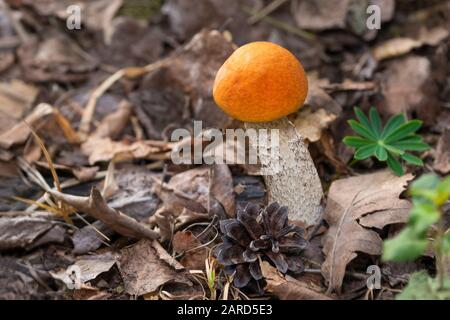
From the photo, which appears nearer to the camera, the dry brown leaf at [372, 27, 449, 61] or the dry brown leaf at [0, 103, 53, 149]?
the dry brown leaf at [0, 103, 53, 149]

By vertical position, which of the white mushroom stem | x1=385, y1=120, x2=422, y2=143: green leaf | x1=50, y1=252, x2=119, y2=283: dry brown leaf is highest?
x1=385, y1=120, x2=422, y2=143: green leaf

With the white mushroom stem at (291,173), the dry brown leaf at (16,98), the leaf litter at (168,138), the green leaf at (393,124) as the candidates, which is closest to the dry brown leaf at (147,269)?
the leaf litter at (168,138)

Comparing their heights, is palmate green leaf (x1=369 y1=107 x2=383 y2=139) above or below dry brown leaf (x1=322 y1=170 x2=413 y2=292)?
above

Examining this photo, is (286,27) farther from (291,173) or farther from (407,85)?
(291,173)

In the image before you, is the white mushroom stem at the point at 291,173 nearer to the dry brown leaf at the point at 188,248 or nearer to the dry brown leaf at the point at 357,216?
the dry brown leaf at the point at 357,216

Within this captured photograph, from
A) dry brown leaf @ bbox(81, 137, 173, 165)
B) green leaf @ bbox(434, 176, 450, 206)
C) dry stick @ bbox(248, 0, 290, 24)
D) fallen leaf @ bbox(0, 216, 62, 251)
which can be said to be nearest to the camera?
green leaf @ bbox(434, 176, 450, 206)

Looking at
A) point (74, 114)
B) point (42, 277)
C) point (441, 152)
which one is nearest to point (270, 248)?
point (42, 277)

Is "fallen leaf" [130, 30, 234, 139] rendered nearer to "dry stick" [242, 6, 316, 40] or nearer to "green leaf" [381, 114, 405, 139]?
"dry stick" [242, 6, 316, 40]

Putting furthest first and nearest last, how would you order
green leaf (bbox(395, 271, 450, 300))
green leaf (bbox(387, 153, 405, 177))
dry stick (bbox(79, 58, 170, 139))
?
dry stick (bbox(79, 58, 170, 139)) < green leaf (bbox(387, 153, 405, 177)) < green leaf (bbox(395, 271, 450, 300))

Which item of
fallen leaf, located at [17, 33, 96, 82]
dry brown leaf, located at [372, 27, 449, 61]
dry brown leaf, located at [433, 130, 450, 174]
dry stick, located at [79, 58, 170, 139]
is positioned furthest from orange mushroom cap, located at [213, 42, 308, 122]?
fallen leaf, located at [17, 33, 96, 82]
